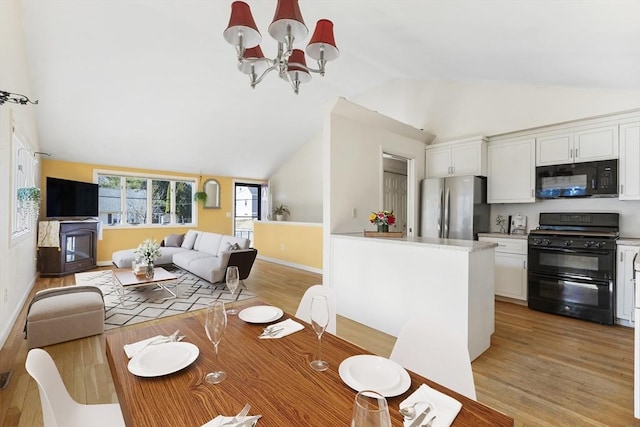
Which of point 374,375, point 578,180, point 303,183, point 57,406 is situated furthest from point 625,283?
point 303,183

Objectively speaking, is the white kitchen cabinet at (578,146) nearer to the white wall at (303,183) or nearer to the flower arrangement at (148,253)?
the white wall at (303,183)

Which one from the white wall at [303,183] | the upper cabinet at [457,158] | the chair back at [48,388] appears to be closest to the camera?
the chair back at [48,388]

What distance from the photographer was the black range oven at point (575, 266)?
321cm

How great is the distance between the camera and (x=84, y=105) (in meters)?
4.82

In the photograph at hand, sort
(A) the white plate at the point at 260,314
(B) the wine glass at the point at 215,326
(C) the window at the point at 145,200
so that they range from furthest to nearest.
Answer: (C) the window at the point at 145,200 → (A) the white plate at the point at 260,314 → (B) the wine glass at the point at 215,326

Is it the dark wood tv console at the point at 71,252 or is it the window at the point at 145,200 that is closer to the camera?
the dark wood tv console at the point at 71,252

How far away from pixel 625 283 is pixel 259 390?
13.5 ft

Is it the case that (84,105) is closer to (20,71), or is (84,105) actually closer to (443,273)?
(20,71)

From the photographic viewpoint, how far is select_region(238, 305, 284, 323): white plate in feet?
4.79

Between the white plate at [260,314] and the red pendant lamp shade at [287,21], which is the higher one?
the red pendant lamp shade at [287,21]

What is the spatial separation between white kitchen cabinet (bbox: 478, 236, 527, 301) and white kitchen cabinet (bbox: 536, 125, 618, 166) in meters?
1.13

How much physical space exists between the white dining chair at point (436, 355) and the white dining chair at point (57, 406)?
1.18m

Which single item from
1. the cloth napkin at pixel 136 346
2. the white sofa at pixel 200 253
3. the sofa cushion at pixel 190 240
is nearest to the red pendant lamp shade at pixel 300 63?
the cloth napkin at pixel 136 346

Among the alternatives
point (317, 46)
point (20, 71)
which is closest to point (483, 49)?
point (317, 46)
